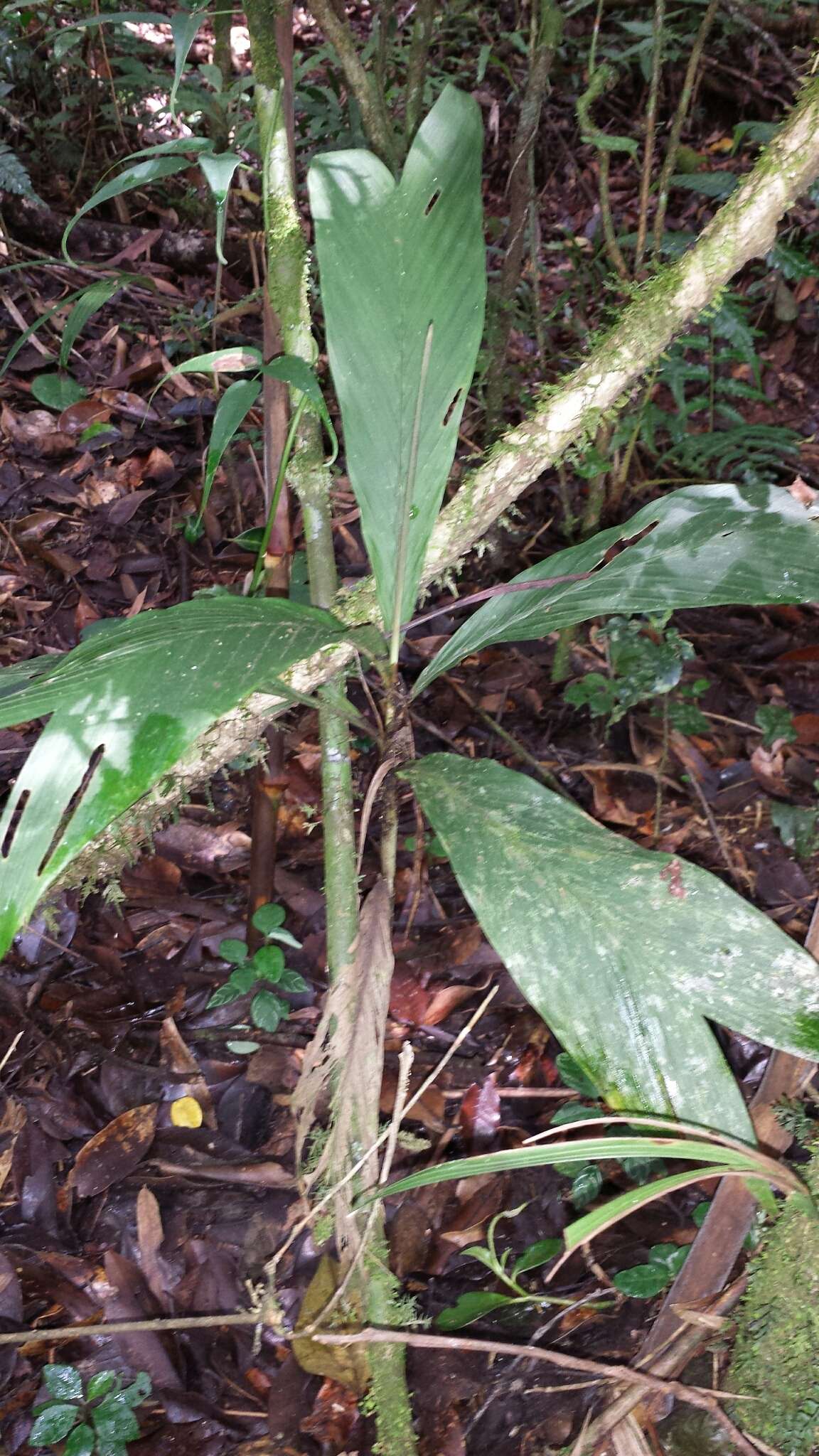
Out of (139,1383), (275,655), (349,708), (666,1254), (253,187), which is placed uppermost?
(253,187)

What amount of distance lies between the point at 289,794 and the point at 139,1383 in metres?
0.95

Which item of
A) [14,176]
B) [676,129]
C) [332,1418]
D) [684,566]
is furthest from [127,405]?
[332,1418]

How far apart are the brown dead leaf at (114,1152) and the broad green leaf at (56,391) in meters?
1.71

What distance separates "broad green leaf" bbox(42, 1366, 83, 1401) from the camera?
1077 millimetres

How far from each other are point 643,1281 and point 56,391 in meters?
2.23

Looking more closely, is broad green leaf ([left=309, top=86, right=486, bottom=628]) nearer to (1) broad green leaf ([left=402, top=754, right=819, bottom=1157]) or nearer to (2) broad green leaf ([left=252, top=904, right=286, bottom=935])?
(1) broad green leaf ([left=402, top=754, right=819, bottom=1157])

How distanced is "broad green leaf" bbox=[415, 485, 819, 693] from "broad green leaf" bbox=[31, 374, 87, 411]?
177 cm

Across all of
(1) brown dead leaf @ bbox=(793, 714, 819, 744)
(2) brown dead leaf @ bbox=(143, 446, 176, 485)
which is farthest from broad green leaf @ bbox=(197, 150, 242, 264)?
(1) brown dead leaf @ bbox=(793, 714, 819, 744)

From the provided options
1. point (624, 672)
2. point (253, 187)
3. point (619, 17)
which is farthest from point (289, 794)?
point (619, 17)

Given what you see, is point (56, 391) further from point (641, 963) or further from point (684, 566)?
point (641, 963)

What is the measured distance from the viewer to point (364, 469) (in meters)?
0.92

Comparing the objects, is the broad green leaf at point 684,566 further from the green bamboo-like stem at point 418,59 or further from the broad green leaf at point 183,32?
the green bamboo-like stem at point 418,59

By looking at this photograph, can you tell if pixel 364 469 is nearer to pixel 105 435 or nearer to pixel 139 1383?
Answer: pixel 139 1383

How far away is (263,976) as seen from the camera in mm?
1479
